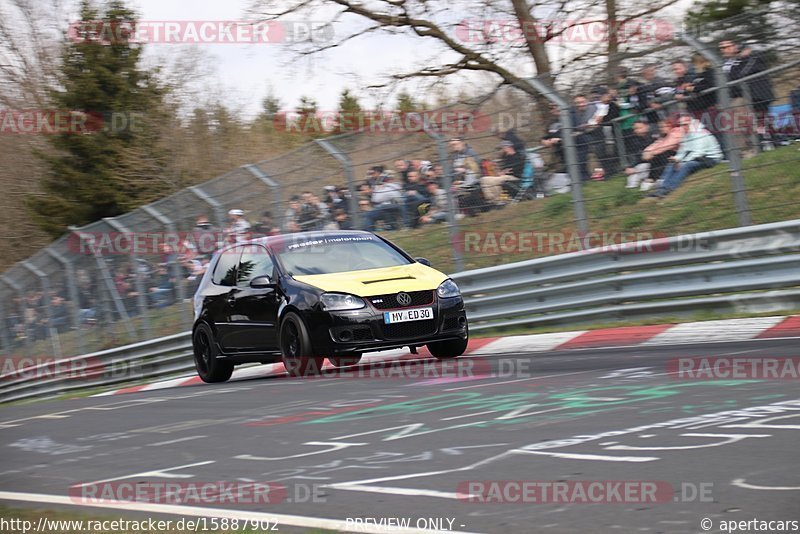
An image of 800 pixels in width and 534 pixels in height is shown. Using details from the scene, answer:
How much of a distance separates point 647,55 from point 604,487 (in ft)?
26.8

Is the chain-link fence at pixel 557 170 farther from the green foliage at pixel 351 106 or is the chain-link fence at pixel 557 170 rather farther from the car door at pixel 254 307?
the green foliage at pixel 351 106

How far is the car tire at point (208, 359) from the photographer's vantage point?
514 inches

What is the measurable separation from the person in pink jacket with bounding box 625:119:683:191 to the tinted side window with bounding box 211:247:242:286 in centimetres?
436

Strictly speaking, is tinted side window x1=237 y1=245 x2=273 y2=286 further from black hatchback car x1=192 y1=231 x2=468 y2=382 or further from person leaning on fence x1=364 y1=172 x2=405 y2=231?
person leaning on fence x1=364 y1=172 x2=405 y2=231

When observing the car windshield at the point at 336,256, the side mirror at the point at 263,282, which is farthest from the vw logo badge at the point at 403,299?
the side mirror at the point at 263,282

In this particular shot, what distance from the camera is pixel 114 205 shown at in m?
34.8

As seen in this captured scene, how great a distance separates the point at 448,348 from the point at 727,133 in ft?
11.4

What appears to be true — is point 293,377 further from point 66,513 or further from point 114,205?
point 114,205

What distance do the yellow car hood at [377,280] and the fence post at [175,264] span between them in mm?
6925

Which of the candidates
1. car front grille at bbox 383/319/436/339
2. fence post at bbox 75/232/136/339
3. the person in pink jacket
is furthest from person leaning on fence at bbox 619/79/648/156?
fence post at bbox 75/232/136/339

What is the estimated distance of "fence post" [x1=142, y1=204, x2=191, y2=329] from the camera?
17.9m

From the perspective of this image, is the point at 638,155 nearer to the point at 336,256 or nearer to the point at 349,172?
the point at 336,256

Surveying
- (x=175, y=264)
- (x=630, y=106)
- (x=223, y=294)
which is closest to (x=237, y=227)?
(x=175, y=264)

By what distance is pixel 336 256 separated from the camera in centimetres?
1189
